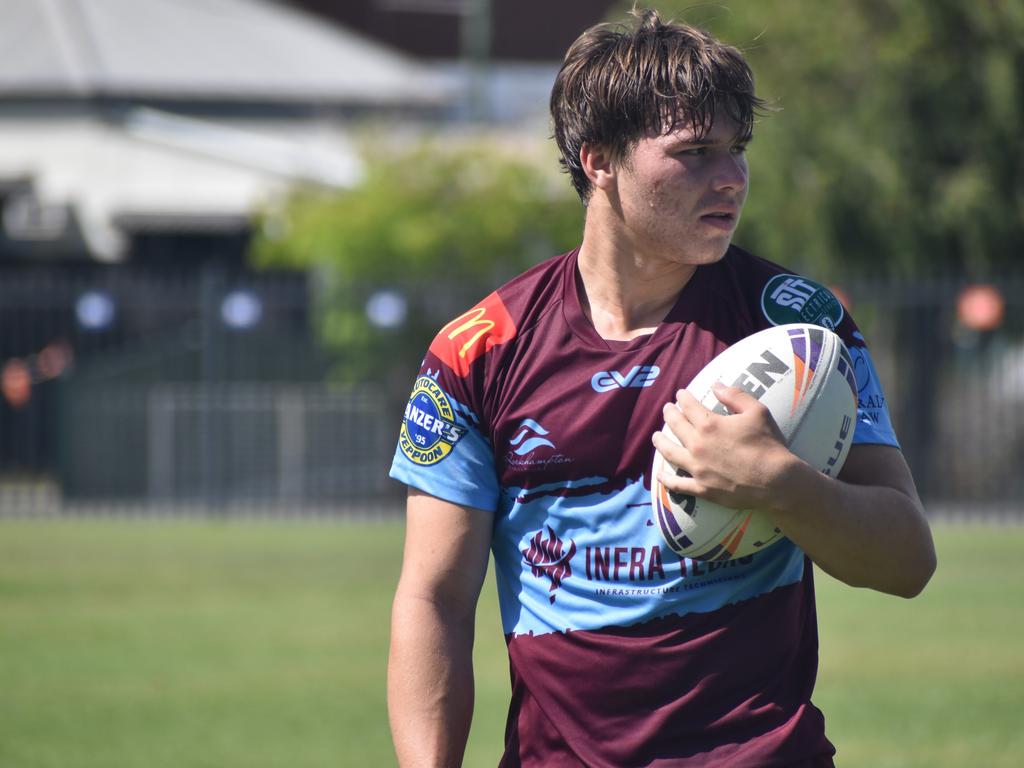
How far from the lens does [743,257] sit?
3.62 m

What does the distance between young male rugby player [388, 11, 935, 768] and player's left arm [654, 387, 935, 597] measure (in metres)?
0.01

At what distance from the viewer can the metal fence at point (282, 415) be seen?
72.4 ft

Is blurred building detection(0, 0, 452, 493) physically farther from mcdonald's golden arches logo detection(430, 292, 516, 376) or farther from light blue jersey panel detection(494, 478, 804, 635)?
light blue jersey panel detection(494, 478, 804, 635)

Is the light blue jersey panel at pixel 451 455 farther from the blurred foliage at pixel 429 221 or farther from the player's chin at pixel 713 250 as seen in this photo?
the blurred foliage at pixel 429 221

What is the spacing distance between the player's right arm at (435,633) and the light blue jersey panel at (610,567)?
12cm

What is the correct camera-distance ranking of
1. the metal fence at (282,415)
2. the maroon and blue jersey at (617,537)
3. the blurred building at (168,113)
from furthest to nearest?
the blurred building at (168,113), the metal fence at (282,415), the maroon and blue jersey at (617,537)

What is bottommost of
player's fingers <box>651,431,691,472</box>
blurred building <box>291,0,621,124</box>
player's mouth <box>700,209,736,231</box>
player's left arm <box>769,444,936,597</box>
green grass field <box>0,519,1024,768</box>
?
green grass field <box>0,519,1024,768</box>

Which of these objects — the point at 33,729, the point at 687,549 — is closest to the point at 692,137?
the point at 687,549

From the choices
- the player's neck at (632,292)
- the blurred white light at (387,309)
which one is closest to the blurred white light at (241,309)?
the blurred white light at (387,309)

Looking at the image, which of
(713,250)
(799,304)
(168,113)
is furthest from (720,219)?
(168,113)

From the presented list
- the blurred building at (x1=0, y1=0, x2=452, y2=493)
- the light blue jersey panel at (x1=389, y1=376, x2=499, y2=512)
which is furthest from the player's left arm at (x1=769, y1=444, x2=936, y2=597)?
the blurred building at (x1=0, y1=0, x2=452, y2=493)

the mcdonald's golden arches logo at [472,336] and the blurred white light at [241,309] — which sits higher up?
the mcdonald's golden arches logo at [472,336]

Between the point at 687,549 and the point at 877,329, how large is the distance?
19630mm

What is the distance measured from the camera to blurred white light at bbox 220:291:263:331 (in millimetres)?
21922
